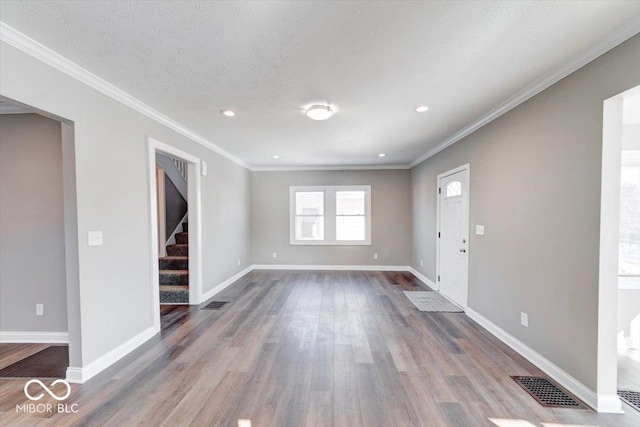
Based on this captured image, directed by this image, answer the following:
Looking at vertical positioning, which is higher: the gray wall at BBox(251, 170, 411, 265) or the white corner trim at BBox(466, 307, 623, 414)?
the gray wall at BBox(251, 170, 411, 265)

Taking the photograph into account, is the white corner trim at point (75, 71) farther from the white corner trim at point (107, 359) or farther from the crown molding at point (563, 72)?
the crown molding at point (563, 72)

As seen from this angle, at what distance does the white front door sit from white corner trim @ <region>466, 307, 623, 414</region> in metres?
0.83

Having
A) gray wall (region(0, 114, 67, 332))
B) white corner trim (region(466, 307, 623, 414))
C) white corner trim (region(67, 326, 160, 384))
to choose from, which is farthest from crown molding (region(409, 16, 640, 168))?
gray wall (region(0, 114, 67, 332))

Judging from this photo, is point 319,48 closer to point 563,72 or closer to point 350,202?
point 563,72

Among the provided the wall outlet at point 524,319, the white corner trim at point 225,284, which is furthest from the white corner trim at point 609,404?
the white corner trim at point 225,284

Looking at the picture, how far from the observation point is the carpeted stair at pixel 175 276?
4.21m

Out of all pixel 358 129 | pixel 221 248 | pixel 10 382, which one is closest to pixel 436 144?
pixel 358 129

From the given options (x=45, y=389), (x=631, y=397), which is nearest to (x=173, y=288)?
(x=45, y=389)

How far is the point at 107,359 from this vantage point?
2.43 metres

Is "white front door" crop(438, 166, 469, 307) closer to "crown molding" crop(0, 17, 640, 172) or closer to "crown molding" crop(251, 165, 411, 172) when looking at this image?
"crown molding" crop(0, 17, 640, 172)

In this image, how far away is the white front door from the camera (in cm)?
379

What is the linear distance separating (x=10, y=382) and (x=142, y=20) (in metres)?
3.00

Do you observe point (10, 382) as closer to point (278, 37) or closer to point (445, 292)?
point (278, 37)

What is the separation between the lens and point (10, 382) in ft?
7.20
